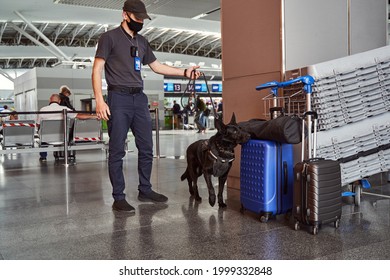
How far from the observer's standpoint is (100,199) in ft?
12.8

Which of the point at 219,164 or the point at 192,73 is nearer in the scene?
the point at 219,164

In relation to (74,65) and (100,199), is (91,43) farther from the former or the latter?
(100,199)

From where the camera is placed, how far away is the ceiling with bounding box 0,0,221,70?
1034cm

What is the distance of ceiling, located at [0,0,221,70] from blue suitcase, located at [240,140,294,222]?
7.41 metres

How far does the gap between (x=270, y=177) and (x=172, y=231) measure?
0.78 m

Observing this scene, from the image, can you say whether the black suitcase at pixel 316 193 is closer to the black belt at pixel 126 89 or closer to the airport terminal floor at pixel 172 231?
the airport terminal floor at pixel 172 231

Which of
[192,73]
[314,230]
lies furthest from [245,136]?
[192,73]

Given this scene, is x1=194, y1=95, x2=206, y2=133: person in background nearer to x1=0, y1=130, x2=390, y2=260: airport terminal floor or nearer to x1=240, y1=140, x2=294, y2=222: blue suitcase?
x1=0, y1=130, x2=390, y2=260: airport terminal floor

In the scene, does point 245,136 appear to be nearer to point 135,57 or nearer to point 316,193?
point 316,193

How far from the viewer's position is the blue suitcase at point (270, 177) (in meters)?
2.75

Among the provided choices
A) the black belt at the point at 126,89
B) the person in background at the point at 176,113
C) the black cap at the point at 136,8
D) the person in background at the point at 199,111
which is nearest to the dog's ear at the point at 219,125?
the black belt at the point at 126,89

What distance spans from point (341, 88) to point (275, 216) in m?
1.09

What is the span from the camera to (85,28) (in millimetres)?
24438

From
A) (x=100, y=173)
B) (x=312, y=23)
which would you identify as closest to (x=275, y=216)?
(x=312, y=23)
